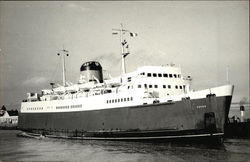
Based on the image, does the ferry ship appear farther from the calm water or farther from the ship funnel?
the calm water

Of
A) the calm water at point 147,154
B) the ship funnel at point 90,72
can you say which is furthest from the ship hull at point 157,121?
the ship funnel at point 90,72

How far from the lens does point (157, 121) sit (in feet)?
65.7

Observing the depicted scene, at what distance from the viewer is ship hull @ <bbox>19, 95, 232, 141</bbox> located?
18.4m

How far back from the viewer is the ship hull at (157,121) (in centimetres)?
1838

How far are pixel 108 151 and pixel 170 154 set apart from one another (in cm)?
440

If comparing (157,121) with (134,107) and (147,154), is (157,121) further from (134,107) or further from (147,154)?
(147,154)

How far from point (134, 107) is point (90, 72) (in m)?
9.61

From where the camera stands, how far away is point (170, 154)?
1641 cm

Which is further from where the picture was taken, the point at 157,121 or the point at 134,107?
the point at 134,107

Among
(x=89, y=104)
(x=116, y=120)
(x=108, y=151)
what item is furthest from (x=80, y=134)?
(x=108, y=151)

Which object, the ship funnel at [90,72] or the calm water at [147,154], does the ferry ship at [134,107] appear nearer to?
the ship funnel at [90,72]

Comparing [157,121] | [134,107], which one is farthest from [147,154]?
[134,107]

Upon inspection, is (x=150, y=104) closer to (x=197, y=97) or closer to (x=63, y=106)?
(x=197, y=97)

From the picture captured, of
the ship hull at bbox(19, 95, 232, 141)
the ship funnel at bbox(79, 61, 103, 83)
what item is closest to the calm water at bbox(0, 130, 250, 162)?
the ship hull at bbox(19, 95, 232, 141)
